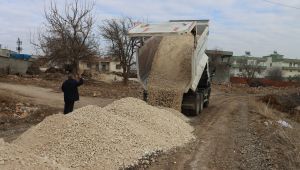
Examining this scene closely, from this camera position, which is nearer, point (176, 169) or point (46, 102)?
point (176, 169)

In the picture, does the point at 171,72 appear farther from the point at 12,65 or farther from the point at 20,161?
the point at 12,65

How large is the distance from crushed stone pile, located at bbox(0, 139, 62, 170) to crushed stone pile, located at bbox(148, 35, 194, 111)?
9180mm

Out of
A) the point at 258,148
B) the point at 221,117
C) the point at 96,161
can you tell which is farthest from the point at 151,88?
the point at 96,161

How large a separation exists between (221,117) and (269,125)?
114 inches

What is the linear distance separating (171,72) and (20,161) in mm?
10272

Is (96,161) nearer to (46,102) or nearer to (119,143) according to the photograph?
(119,143)

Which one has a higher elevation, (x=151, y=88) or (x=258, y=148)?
(x=151, y=88)

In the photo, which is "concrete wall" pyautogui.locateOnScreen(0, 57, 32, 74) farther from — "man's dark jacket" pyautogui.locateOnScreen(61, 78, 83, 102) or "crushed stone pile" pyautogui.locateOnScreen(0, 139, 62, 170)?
"crushed stone pile" pyautogui.locateOnScreen(0, 139, 62, 170)

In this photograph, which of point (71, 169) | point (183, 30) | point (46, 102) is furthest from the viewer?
point (46, 102)

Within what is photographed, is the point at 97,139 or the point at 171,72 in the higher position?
the point at 171,72

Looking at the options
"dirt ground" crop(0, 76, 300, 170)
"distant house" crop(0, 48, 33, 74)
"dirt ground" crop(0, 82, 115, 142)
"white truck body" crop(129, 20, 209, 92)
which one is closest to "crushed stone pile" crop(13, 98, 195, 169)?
"dirt ground" crop(0, 76, 300, 170)

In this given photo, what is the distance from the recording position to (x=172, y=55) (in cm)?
1711

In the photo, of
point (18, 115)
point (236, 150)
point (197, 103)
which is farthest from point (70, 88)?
point (197, 103)

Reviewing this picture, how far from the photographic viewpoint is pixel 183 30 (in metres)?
15.8
